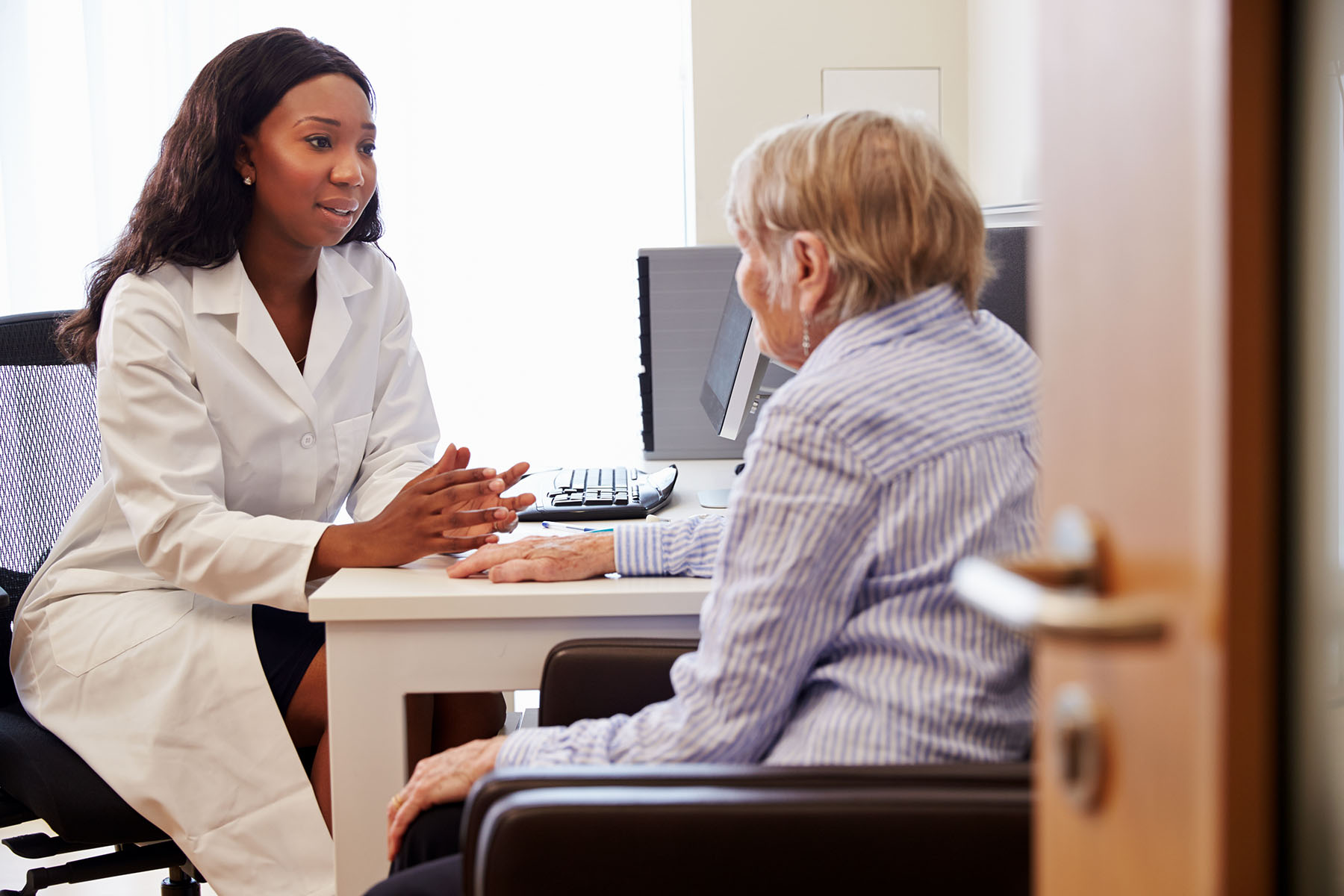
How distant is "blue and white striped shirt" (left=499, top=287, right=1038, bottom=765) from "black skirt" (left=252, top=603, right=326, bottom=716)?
690mm

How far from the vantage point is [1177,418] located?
1.37 feet

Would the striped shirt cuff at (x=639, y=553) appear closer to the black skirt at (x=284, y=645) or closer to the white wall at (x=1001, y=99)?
the black skirt at (x=284, y=645)

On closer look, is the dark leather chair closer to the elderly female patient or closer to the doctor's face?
the elderly female patient

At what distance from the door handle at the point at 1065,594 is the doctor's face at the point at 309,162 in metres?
1.33

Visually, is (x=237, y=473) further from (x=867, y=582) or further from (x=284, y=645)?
(x=867, y=582)

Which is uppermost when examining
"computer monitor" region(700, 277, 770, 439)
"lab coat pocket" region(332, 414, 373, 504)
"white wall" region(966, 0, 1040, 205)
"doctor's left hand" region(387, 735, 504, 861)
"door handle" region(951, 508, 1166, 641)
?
"white wall" region(966, 0, 1040, 205)

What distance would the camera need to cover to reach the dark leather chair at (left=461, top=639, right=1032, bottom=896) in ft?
2.45

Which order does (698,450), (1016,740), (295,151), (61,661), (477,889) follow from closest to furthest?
(477,889) < (1016,740) < (61,661) < (295,151) < (698,450)

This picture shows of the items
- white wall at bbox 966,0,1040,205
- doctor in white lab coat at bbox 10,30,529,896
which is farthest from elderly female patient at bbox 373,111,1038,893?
white wall at bbox 966,0,1040,205

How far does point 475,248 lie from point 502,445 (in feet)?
2.03

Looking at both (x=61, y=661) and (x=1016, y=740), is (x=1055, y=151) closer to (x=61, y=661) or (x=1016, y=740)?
(x=1016, y=740)

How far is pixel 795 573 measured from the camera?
86 centimetres

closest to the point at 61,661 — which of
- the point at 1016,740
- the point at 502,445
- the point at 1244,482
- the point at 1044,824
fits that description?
the point at 1016,740

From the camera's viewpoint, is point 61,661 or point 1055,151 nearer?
point 1055,151
